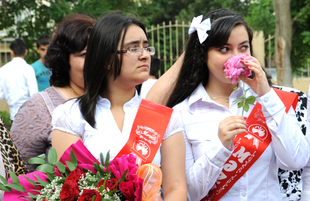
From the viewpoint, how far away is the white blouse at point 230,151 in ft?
6.53

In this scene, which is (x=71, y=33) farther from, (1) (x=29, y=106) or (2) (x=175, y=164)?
(2) (x=175, y=164)

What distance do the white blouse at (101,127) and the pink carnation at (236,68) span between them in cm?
37

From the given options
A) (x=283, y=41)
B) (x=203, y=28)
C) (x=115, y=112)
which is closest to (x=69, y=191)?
(x=115, y=112)

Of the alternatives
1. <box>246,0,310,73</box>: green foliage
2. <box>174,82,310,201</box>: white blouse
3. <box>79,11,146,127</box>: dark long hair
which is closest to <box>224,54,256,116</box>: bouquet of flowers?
<box>174,82,310,201</box>: white blouse

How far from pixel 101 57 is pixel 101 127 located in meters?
0.36

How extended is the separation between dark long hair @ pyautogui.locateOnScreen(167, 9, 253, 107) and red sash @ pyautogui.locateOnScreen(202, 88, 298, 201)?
0.43 metres

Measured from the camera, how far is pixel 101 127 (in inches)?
79.8

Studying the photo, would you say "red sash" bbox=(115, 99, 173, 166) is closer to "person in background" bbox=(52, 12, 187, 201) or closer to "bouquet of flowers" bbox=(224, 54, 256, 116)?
"person in background" bbox=(52, 12, 187, 201)

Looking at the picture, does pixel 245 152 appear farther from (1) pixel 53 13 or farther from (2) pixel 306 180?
(1) pixel 53 13

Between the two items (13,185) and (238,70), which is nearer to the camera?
(13,185)

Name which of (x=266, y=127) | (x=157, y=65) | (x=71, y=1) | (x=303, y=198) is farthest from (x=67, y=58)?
(x=71, y=1)

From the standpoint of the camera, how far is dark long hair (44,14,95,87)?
270cm

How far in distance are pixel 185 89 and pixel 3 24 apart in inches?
272

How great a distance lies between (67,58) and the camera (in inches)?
109
